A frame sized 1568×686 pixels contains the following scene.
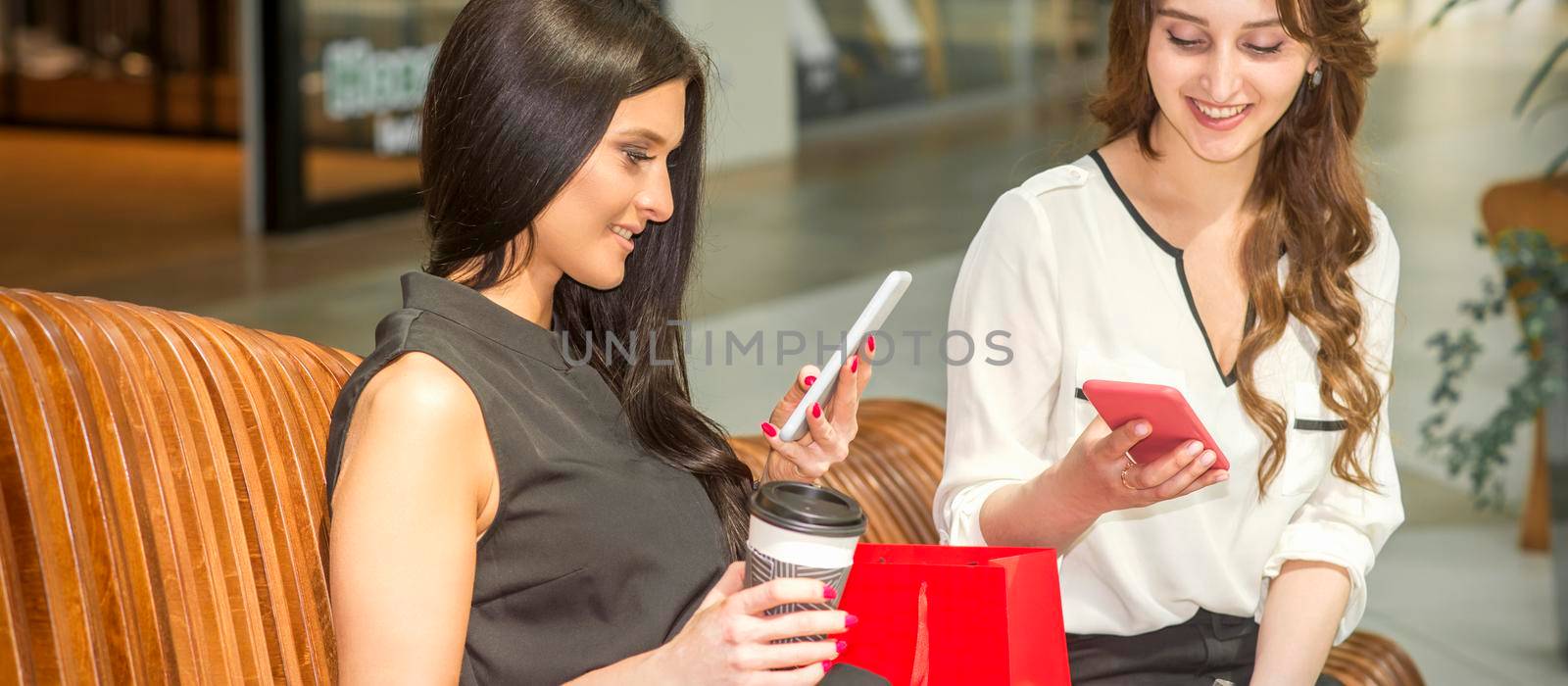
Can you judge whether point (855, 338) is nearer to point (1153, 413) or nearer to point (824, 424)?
point (824, 424)

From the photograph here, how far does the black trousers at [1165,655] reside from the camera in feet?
6.64

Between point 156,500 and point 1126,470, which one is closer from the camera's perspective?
point 156,500

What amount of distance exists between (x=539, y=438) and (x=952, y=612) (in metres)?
0.46

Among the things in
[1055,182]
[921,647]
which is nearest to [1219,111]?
[1055,182]

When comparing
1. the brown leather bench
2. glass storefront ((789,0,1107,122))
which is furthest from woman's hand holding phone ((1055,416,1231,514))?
glass storefront ((789,0,1107,122))

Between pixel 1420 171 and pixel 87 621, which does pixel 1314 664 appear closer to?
pixel 87 621

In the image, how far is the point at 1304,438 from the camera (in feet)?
6.72

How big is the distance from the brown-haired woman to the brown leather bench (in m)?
0.80

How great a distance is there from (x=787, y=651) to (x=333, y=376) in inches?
30.2

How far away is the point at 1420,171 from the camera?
9.83 m

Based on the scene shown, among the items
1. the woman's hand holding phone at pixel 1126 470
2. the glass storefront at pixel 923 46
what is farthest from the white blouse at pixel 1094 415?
the glass storefront at pixel 923 46

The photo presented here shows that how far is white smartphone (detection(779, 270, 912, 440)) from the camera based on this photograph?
1578mm

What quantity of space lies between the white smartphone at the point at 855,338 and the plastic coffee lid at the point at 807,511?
0.67ft

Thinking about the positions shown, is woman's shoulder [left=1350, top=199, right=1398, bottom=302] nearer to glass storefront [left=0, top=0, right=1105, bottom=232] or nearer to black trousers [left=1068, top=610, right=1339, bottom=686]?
black trousers [left=1068, top=610, right=1339, bottom=686]
